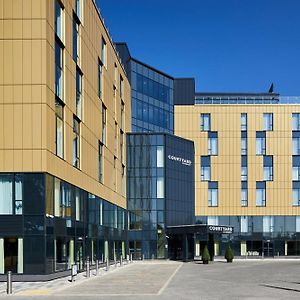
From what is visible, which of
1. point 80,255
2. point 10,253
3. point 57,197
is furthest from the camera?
point 80,255

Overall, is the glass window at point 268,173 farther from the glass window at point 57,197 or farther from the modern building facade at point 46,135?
the glass window at point 57,197

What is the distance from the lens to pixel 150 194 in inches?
2803

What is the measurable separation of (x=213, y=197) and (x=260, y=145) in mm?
9152

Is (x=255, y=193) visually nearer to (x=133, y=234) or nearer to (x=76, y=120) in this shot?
(x=133, y=234)

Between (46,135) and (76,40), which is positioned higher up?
(76,40)

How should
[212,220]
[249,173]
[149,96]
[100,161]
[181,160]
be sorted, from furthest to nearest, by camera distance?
[212,220]
[249,173]
[149,96]
[181,160]
[100,161]

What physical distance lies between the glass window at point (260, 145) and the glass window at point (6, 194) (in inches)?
2133

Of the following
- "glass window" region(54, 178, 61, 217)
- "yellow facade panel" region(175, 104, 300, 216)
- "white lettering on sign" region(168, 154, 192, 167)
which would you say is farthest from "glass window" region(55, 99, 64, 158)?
"yellow facade panel" region(175, 104, 300, 216)

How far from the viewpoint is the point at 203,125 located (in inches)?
3253

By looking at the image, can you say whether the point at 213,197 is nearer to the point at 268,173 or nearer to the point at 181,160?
the point at 268,173

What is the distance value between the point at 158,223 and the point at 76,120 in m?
31.9

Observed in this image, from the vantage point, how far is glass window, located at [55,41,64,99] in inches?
1391

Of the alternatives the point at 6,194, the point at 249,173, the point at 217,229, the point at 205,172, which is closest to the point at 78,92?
the point at 6,194

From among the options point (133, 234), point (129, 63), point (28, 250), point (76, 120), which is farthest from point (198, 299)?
point (129, 63)
